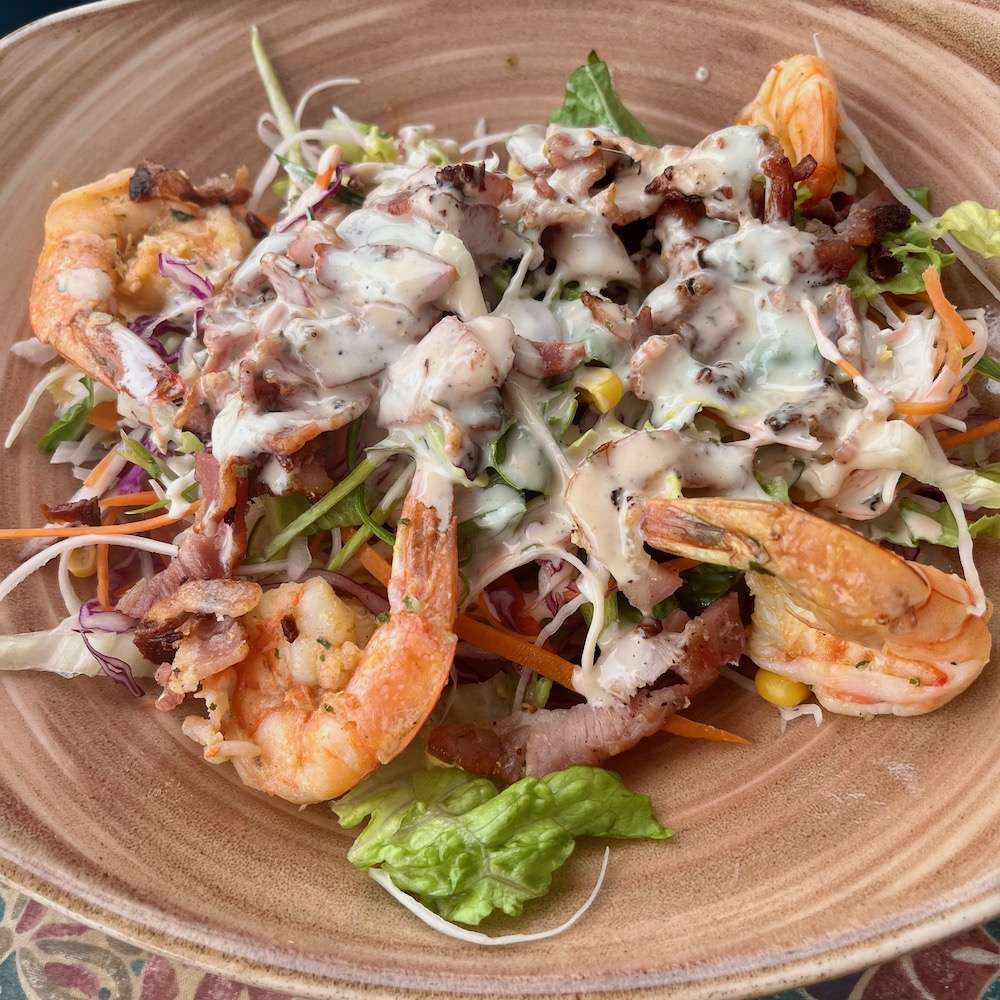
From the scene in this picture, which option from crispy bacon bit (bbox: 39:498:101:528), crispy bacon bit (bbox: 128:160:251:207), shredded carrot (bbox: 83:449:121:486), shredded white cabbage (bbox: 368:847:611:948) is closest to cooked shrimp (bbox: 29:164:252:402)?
crispy bacon bit (bbox: 128:160:251:207)

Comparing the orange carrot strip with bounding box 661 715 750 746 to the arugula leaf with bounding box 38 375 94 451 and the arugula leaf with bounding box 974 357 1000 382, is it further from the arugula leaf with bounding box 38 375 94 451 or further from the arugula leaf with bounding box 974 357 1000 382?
the arugula leaf with bounding box 38 375 94 451

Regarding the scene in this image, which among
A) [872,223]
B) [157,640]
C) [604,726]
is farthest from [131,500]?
[872,223]

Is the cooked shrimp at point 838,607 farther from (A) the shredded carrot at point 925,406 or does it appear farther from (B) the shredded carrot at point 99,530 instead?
(B) the shredded carrot at point 99,530

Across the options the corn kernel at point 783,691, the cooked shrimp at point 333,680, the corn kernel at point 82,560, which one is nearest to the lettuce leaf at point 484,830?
the cooked shrimp at point 333,680

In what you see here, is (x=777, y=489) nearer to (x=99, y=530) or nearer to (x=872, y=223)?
(x=872, y=223)

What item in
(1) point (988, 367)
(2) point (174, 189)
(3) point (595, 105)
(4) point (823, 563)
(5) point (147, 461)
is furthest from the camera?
(3) point (595, 105)

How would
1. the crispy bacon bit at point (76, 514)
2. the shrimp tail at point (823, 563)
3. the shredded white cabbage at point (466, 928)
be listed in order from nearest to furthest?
the shrimp tail at point (823, 563)
the shredded white cabbage at point (466, 928)
the crispy bacon bit at point (76, 514)
